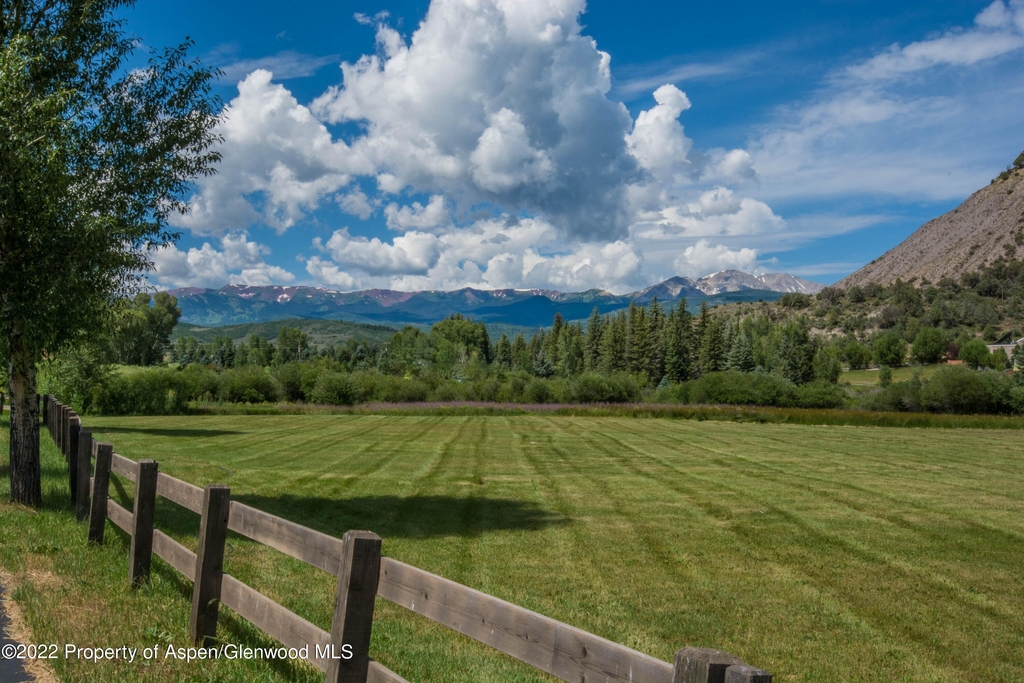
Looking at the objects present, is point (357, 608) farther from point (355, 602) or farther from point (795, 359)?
point (795, 359)

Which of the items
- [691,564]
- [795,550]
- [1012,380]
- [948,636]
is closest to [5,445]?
[691,564]

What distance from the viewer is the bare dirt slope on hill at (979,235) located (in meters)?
167

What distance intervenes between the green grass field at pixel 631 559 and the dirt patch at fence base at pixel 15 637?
109 millimetres

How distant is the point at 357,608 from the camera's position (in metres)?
3.84

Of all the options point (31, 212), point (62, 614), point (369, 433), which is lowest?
point (369, 433)

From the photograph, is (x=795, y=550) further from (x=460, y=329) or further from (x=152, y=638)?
(x=460, y=329)

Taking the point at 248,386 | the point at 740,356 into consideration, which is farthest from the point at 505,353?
the point at 248,386

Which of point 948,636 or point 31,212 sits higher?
point 31,212

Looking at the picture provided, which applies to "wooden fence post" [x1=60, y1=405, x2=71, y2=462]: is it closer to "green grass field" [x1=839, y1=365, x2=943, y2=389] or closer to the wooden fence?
the wooden fence

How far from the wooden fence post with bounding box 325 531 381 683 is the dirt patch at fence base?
2.38 m

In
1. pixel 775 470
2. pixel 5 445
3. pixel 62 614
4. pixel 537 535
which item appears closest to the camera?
pixel 62 614

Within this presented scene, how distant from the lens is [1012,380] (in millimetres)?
59094

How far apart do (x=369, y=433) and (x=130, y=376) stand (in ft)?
85.9

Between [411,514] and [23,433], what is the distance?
6711 millimetres
